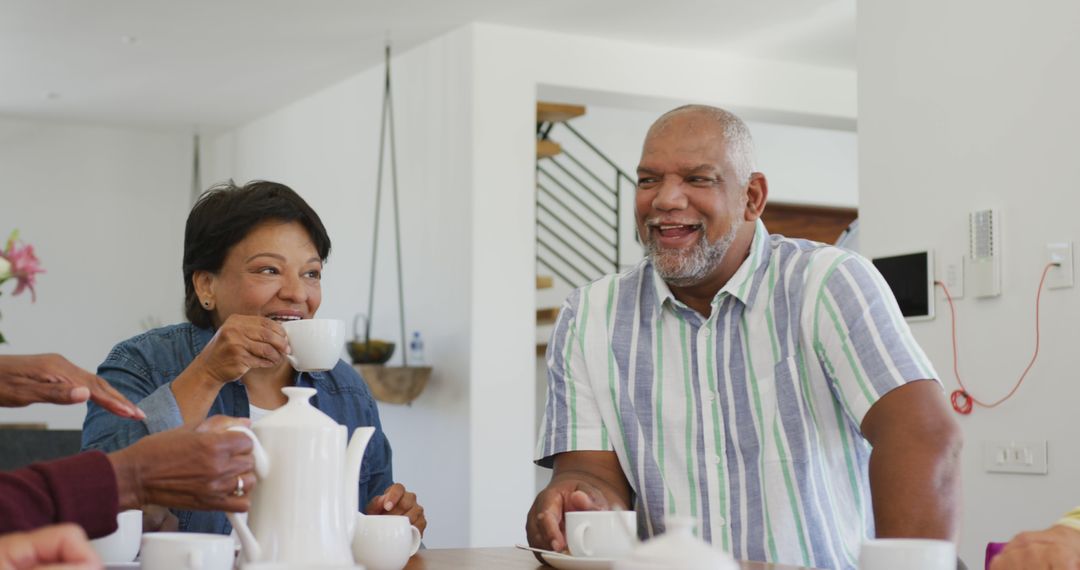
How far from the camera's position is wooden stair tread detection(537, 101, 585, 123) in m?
6.45

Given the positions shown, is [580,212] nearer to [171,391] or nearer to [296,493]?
[171,391]

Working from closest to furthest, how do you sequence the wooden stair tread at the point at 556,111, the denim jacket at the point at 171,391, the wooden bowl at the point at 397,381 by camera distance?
the denim jacket at the point at 171,391, the wooden bowl at the point at 397,381, the wooden stair tread at the point at 556,111

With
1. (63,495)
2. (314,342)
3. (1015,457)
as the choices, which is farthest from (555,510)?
(1015,457)

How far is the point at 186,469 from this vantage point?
130 centimetres

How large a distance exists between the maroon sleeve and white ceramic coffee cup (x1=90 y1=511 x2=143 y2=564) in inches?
9.5

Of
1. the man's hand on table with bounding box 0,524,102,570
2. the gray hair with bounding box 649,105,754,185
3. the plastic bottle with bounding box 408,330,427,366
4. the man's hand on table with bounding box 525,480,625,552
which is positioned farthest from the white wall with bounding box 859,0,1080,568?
the man's hand on table with bounding box 0,524,102,570

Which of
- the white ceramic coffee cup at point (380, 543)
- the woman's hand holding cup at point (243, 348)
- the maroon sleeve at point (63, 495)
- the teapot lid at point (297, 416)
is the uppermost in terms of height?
the woman's hand holding cup at point (243, 348)

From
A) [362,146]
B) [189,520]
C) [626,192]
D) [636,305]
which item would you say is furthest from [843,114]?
[189,520]

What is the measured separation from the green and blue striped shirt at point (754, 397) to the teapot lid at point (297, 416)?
866 mm

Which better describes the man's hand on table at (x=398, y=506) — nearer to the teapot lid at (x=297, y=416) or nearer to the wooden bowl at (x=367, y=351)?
the teapot lid at (x=297, y=416)

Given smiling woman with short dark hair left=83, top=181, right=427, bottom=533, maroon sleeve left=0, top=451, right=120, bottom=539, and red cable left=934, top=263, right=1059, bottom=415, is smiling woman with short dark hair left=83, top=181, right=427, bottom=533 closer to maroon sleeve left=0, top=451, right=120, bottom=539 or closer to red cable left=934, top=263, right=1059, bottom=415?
maroon sleeve left=0, top=451, right=120, bottom=539

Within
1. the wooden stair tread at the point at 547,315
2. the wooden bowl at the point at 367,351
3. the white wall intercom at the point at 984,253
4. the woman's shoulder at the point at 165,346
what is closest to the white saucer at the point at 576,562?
the woman's shoulder at the point at 165,346

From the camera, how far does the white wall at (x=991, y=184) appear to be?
3.62 metres

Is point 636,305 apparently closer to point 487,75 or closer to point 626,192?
point 487,75
